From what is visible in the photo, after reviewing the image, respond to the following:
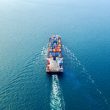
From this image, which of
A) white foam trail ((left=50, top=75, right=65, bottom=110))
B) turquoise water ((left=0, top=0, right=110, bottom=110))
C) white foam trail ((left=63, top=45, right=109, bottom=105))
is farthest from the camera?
white foam trail ((left=63, top=45, right=109, bottom=105))

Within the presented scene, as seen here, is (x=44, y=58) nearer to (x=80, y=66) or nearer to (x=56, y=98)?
(x=80, y=66)

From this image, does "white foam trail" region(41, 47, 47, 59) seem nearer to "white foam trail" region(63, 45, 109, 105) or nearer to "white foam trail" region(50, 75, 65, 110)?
"white foam trail" region(63, 45, 109, 105)

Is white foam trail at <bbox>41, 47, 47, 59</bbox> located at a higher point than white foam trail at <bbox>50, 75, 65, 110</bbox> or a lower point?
higher

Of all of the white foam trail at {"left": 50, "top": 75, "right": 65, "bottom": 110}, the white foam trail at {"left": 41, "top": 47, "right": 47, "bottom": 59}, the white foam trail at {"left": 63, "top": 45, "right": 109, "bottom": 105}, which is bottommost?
the white foam trail at {"left": 50, "top": 75, "right": 65, "bottom": 110}

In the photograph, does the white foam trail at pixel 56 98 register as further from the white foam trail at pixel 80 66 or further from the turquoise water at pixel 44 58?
the white foam trail at pixel 80 66

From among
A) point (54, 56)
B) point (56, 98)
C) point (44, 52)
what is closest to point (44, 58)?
point (54, 56)

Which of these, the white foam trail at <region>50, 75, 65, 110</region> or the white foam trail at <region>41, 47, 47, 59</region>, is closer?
the white foam trail at <region>50, 75, 65, 110</region>

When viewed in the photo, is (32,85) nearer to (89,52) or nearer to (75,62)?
(75,62)

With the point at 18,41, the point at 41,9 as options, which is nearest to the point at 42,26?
the point at 18,41

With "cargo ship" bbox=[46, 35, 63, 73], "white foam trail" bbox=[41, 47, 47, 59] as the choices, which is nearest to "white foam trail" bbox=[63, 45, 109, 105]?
"cargo ship" bbox=[46, 35, 63, 73]
